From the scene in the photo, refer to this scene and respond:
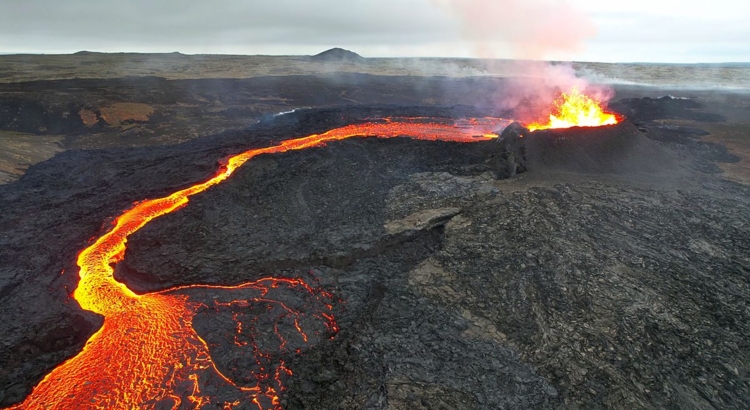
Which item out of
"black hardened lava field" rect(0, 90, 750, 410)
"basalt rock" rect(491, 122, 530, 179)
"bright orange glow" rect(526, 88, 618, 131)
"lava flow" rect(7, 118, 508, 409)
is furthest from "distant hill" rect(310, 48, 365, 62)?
"lava flow" rect(7, 118, 508, 409)

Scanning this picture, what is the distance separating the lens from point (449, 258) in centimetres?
1342

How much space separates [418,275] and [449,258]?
128 cm

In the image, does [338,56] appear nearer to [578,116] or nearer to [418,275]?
[578,116]

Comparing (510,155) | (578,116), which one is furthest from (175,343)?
(578,116)

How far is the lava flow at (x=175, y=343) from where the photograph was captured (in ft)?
29.7

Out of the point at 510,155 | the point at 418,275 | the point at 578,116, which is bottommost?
the point at 418,275

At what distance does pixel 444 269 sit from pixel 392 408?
5.37 metres

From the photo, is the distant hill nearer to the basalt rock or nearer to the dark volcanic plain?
the dark volcanic plain

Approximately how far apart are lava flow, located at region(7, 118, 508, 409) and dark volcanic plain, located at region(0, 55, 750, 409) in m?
0.43

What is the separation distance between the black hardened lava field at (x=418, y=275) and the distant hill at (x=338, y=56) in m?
123

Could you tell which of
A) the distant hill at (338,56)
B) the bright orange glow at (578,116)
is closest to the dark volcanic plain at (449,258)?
the bright orange glow at (578,116)

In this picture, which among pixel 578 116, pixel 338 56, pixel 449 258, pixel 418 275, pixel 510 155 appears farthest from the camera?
pixel 338 56

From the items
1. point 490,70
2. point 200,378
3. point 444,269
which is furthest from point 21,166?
point 490,70

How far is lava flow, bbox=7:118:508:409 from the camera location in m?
9.05
